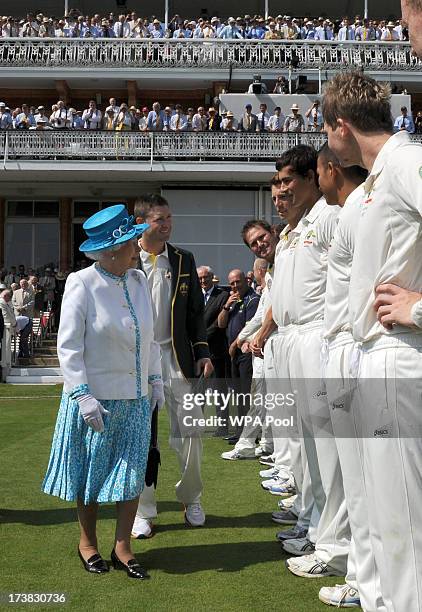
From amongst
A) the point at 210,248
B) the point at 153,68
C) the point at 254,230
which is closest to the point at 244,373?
the point at 254,230

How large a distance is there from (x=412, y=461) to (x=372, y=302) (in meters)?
0.59

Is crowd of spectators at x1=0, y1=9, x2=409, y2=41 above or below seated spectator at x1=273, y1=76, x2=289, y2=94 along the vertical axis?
above

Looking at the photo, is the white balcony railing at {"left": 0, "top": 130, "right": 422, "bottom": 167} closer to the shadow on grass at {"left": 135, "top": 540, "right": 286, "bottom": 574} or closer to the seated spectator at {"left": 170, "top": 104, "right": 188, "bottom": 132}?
the seated spectator at {"left": 170, "top": 104, "right": 188, "bottom": 132}

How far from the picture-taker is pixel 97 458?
4.49m

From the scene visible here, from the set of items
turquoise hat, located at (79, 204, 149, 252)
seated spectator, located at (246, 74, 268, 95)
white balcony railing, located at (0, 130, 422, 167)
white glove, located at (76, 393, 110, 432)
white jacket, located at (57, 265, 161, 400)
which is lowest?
white glove, located at (76, 393, 110, 432)

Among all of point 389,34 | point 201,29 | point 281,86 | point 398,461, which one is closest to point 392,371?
point 398,461

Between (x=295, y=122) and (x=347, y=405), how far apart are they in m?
26.1

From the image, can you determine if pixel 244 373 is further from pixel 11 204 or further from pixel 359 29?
pixel 359 29

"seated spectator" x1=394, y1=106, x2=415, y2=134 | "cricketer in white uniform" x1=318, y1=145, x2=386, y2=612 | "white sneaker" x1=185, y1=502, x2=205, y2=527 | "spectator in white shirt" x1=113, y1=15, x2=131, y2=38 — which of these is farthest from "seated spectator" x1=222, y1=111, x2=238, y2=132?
"cricketer in white uniform" x1=318, y1=145, x2=386, y2=612

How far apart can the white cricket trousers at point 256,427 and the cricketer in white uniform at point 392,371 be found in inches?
218

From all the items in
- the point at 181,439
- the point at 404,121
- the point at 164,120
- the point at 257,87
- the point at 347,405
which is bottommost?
the point at 181,439

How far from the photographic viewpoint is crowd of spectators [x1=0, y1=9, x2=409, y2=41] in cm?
3145

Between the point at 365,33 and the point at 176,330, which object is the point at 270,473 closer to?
the point at 176,330

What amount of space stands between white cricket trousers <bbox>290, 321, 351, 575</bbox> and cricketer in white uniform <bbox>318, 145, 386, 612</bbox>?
383mm
